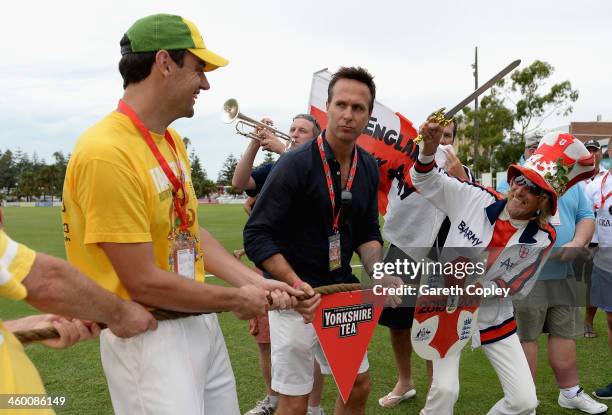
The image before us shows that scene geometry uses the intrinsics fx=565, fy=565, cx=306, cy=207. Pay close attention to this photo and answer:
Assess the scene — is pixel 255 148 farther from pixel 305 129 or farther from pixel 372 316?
pixel 372 316

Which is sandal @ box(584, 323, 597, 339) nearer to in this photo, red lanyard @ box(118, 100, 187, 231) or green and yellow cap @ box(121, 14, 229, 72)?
red lanyard @ box(118, 100, 187, 231)

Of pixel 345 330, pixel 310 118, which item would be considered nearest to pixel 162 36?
pixel 345 330

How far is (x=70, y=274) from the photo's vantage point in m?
1.72

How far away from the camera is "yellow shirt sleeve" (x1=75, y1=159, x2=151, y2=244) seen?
77.3 inches

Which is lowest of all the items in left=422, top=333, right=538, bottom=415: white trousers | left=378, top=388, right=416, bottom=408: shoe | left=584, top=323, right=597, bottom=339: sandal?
left=584, top=323, right=597, bottom=339: sandal

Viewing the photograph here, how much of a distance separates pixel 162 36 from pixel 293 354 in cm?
201

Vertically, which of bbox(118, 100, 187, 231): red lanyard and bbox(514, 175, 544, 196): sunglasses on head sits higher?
bbox(118, 100, 187, 231): red lanyard

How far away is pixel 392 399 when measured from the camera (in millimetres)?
4668

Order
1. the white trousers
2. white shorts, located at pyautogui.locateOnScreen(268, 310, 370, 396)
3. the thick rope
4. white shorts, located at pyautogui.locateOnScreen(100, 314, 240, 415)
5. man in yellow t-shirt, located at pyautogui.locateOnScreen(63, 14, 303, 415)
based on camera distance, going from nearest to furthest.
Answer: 1. the thick rope
2. man in yellow t-shirt, located at pyautogui.locateOnScreen(63, 14, 303, 415)
3. white shorts, located at pyautogui.locateOnScreen(100, 314, 240, 415)
4. white shorts, located at pyautogui.locateOnScreen(268, 310, 370, 396)
5. the white trousers

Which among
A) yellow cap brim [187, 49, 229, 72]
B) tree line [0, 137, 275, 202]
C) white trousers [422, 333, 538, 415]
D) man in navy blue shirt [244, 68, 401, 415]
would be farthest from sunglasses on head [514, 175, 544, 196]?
tree line [0, 137, 275, 202]

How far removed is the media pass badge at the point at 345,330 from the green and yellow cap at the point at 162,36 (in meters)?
1.57

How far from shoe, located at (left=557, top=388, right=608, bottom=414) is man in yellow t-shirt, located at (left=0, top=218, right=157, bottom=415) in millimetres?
3817

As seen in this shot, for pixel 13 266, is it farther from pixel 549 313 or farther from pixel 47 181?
pixel 47 181

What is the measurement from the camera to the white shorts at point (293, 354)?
3359mm
